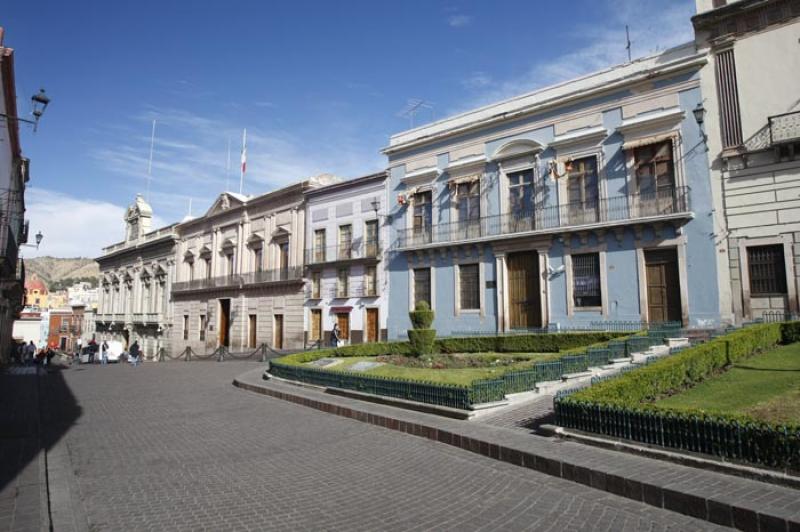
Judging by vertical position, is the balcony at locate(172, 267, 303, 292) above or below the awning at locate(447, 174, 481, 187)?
below

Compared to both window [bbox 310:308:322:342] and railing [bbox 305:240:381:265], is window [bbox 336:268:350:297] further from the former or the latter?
window [bbox 310:308:322:342]

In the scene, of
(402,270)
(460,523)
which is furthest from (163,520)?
(402,270)

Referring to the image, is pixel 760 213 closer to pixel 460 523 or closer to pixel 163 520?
pixel 460 523

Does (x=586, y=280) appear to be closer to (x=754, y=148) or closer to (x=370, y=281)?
(x=754, y=148)

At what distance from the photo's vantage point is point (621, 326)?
19359mm

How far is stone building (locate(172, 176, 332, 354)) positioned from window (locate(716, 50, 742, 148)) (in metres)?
21.9

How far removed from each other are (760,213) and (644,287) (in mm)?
4429

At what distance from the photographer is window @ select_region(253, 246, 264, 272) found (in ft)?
120

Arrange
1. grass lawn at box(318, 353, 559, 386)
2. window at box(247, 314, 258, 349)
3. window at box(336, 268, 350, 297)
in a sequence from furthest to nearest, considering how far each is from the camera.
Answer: window at box(247, 314, 258, 349), window at box(336, 268, 350, 297), grass lawn at box(318, 353, 559, 386)

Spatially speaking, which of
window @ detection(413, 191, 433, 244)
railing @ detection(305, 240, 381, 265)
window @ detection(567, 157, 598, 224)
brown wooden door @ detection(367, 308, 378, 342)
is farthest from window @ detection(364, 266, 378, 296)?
window @ detection(567, 157, 598, 224)

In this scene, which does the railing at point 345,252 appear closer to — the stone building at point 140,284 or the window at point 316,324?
the window at point 316,324

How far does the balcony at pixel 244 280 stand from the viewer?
3300cm

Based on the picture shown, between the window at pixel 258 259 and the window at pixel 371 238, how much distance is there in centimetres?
1074

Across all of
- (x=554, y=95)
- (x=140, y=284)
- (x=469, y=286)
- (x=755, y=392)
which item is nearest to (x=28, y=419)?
(x=755, y=392)
